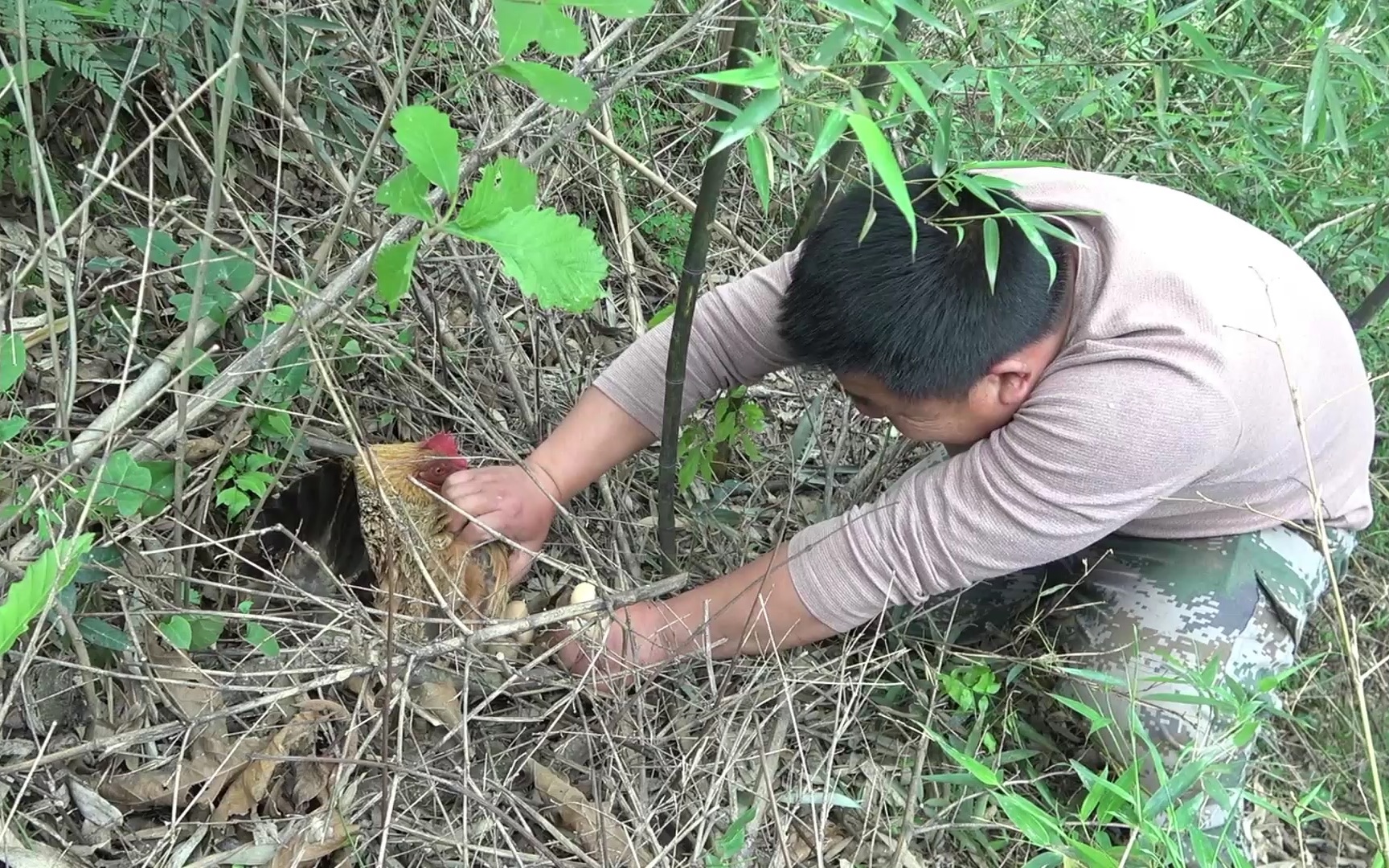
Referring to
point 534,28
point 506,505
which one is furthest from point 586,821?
point 534,28

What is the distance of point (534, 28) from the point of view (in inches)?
33.4

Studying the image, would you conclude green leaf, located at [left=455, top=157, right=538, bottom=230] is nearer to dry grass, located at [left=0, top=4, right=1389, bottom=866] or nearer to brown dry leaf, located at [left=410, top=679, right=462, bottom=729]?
dry grass, located at [left=0, top=4, right=1389, bottom=866]

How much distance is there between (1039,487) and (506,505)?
3.32ft

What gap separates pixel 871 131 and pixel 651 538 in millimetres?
1537

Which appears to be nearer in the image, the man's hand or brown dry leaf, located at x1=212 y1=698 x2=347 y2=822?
brown dry leaf, located at x1=212 y1=698 x2=347 y2=822

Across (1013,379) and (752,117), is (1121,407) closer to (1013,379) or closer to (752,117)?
(1013,379)

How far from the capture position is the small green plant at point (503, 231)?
921mm

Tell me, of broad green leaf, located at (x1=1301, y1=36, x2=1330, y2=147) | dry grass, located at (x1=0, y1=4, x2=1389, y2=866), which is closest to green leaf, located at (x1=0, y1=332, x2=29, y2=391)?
dry grass, located at (x1=0, y1=4, x2=1389, y2=866)

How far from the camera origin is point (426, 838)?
1431 millimetres

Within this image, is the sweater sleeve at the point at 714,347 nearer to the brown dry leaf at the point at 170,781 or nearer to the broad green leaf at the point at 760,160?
the broad green leaf at the point at 760,160

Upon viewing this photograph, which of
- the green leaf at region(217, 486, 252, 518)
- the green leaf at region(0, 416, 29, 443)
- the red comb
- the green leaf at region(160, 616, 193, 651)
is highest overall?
the green leaf at region(0, 416, 29, 443)

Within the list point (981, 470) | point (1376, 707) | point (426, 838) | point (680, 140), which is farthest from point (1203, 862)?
point (680, 140)

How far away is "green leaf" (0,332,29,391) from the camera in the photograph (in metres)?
1.29

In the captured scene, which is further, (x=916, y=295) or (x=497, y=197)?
(x=916, y=295)
